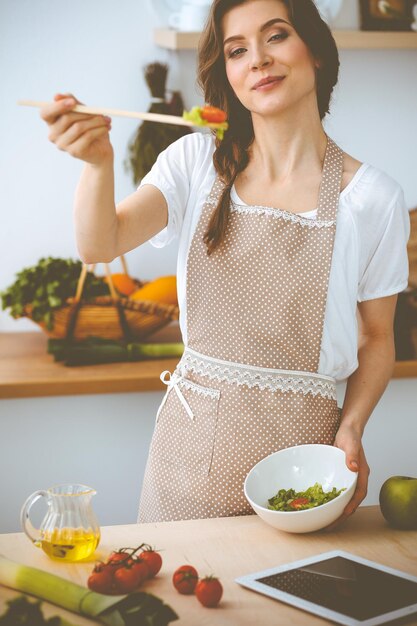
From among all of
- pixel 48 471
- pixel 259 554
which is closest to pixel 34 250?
pixel 48 471

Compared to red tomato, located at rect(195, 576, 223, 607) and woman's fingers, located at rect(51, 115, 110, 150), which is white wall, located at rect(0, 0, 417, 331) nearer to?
woman's fingers, located at rect(51, 115, 110, 150)

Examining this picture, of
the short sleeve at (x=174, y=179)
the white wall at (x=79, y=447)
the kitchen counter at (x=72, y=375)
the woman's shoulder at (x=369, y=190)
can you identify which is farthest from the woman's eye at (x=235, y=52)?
the white wall at (x=79, y=447)

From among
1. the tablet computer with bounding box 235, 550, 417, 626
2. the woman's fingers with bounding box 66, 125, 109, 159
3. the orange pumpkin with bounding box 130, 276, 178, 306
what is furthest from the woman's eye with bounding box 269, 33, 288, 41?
the orange pumpkin with bounding box 130, 276, 178, 306

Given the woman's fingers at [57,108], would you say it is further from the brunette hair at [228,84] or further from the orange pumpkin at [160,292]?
the orange pumpkin at [160,292]

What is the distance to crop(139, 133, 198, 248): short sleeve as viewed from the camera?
166 cm

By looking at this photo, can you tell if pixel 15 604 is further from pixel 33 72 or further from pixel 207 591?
pixel 33 72

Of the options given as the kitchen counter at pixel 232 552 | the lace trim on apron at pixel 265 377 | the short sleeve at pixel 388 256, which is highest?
the short sleeve at pixel 388 256

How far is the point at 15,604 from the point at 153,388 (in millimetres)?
1461

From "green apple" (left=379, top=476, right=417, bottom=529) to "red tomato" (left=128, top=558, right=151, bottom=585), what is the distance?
43cm

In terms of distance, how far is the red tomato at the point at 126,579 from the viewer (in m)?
1.12

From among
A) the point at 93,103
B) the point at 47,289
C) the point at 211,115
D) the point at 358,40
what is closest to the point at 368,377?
the point at 211,115

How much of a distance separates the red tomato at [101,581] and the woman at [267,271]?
0.50 meters

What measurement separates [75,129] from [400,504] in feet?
2.50

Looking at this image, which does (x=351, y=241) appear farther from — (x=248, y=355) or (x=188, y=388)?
(x=188, y=388)
